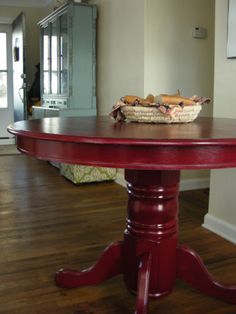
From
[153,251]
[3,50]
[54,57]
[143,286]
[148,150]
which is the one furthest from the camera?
[3,50]

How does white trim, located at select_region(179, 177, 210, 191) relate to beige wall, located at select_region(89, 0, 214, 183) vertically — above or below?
below

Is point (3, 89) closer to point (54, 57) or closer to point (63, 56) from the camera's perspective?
point (54, 57)

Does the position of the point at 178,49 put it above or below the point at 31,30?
below

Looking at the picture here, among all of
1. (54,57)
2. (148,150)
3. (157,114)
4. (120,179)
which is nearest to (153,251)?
(157,114)

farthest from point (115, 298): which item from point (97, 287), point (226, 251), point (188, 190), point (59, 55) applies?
point (59, 55)

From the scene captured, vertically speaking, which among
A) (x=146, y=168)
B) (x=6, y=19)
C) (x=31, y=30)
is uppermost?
(x=6, y=19)

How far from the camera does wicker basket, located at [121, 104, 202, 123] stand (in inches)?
57.6

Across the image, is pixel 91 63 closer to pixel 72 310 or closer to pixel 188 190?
pixel 188 190

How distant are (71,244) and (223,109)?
1161 mm

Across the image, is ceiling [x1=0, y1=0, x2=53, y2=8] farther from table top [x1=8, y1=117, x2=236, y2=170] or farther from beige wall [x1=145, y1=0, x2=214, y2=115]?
table top [x1=8, y1=117, x2=236, y2=170]

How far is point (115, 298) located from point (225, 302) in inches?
17.6

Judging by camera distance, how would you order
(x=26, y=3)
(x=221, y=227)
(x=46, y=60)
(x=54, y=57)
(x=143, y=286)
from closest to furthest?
(x=143, y=286), (x=221, y=227), (x=54, y=57), (x=46, y=60), (x=26, y=3)

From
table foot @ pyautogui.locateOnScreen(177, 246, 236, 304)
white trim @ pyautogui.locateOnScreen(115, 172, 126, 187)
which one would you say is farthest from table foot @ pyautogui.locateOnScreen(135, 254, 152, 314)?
white trim @ pyautogui.locateOnScreen(115, 172, 126, 187)

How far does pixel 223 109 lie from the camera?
238cm
